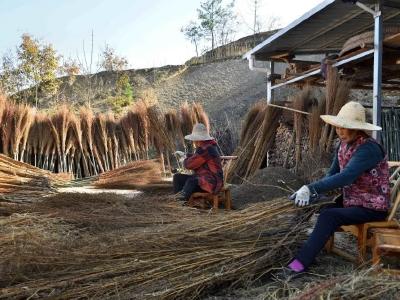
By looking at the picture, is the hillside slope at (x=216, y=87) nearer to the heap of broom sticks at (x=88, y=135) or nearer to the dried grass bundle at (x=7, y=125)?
the heap of broom sticks at (x=88, y=135)

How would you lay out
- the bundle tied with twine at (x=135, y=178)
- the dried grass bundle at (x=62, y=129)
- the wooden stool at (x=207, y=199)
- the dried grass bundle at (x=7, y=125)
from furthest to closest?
the dried grass bundle at (x=62, y=129) → the dried grass bundle at (x=7, y=125) → the bundle tied with twine at (x=135, y=178) → the wooden stool at (x=207, y=199)

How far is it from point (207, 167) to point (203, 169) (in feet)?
0.17

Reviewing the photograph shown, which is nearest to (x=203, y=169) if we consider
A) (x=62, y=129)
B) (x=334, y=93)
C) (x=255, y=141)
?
(x=334, y=93)

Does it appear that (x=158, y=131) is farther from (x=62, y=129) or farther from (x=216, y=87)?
(x=216, y=87)

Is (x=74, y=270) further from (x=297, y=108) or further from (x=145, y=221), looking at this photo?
(x=297, y=108)

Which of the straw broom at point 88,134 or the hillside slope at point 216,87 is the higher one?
the hillside slope at point 216,87

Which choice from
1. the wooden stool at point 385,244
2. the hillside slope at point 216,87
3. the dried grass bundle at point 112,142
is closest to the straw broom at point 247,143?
the dried grass bundle at point 112,142

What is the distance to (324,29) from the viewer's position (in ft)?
22.9

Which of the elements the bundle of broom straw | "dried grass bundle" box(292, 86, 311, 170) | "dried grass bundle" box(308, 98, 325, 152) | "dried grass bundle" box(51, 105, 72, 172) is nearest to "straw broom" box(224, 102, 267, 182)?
"dried grass bundle" box(292, 86, 311, 170)

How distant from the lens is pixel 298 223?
3.13m

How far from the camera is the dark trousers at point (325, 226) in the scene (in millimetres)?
2879

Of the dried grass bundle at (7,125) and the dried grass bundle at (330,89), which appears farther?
the dried grass bundle at (7,125)

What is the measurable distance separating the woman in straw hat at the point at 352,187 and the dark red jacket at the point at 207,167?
2044 millimetres

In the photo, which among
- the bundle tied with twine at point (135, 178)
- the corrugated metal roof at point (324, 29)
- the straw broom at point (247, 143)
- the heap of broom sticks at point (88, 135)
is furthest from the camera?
the heap of broom sticks at point (88, 135)
